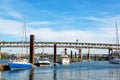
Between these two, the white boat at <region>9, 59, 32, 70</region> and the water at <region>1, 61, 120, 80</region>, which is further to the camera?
the white boat at <region>9, 59, 32, 70</region>

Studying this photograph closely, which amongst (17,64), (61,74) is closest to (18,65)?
(17,64)

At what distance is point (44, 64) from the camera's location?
134875 mm

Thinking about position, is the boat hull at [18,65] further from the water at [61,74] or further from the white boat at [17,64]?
the water at [61,74]

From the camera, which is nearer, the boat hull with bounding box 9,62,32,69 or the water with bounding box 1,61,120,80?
the water with bounding box 1,61,120,80

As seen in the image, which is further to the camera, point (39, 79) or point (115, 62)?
point (115, 62)

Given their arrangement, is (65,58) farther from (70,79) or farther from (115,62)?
(70,79)

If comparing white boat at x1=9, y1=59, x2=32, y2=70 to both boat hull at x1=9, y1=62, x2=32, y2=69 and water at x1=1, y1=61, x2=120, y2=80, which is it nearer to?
boat hull at x1=9, y1=62, x2=32, y2=69

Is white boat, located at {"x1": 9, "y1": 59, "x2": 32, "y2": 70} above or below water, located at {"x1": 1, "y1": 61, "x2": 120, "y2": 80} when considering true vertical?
above

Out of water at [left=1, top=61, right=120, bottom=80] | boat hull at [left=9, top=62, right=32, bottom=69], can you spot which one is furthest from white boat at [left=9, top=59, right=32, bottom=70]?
water at [left=1, top=61, right=120, bottom=80]

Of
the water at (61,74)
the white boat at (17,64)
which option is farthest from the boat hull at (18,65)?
the water at (61,74)

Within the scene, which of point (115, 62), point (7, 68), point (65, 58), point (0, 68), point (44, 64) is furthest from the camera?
point (115, 62)

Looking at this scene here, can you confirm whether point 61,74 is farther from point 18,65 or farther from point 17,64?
point 18,65

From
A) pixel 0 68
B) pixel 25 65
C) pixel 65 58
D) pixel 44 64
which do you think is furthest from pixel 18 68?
pixel 65 58

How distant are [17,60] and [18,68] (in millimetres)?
3258
